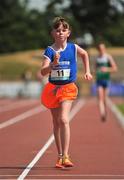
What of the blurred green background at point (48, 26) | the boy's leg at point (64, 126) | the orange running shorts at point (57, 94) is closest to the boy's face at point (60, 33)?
the orange running shorts at point (57, 94)

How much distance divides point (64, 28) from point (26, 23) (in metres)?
91.6

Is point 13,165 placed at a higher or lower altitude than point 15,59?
lower

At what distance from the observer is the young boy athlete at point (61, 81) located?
10.7m

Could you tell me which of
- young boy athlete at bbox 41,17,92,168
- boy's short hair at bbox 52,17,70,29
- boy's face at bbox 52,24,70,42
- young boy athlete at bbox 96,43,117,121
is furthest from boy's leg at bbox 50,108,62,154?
young boy athlete at bbox 96,43,117,121

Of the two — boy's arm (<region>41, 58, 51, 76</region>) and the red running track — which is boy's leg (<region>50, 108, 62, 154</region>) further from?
boy's arm (<region>41, 58, 51, 76</region>)

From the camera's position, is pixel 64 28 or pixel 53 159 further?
pixel 53 159

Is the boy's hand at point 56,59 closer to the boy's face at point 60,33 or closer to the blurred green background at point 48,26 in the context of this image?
the boy's face at point 60,33

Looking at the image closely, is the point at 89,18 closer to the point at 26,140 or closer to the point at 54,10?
the point at 54,10

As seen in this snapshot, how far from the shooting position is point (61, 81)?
10.9 meters

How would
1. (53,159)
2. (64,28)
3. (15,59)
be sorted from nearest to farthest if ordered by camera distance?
(64,28)
(53,159)
(15,59)

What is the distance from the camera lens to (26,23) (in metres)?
102

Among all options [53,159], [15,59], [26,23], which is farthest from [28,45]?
[53,159]

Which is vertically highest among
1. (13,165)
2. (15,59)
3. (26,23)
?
(26,23)

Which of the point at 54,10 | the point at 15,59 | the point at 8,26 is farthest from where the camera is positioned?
the point at 54,10
